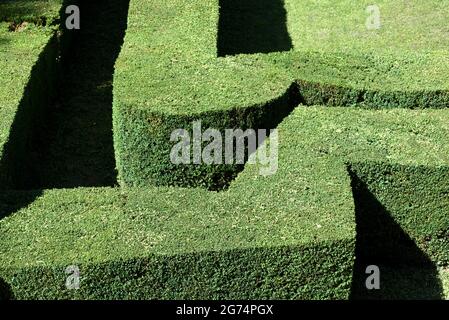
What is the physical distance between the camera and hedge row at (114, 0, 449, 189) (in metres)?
10.7

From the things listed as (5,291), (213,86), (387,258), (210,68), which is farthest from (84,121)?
(387,258)

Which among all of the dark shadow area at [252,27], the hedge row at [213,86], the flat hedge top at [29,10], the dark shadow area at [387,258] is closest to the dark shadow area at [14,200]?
the hedge row at [213,86]

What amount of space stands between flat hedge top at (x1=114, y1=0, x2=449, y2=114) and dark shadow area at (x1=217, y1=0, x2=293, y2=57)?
4.74ft

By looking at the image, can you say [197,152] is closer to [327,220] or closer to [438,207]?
[327,220]

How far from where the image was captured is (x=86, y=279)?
877 centimetres

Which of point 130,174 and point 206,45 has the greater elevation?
point 206,45

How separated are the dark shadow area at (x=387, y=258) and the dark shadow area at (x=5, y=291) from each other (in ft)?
15.0

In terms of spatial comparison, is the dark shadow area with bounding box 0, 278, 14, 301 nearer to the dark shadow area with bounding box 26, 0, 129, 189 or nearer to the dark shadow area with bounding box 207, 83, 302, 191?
the dark shadow area with bounding box 26, 0, 129, 189

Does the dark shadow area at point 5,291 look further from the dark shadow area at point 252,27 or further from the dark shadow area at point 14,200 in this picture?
the dark shadow area at point 252,27

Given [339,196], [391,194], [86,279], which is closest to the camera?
[86,279]

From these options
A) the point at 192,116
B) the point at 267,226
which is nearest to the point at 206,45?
the point at 192,116

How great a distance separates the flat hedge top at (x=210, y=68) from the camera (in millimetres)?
11000

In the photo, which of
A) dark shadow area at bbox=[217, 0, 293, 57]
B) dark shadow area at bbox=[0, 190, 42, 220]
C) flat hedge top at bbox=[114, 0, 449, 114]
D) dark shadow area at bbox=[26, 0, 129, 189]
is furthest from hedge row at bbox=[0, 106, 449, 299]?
dark shadow area at bbox=[217, 0, 293, 57]
